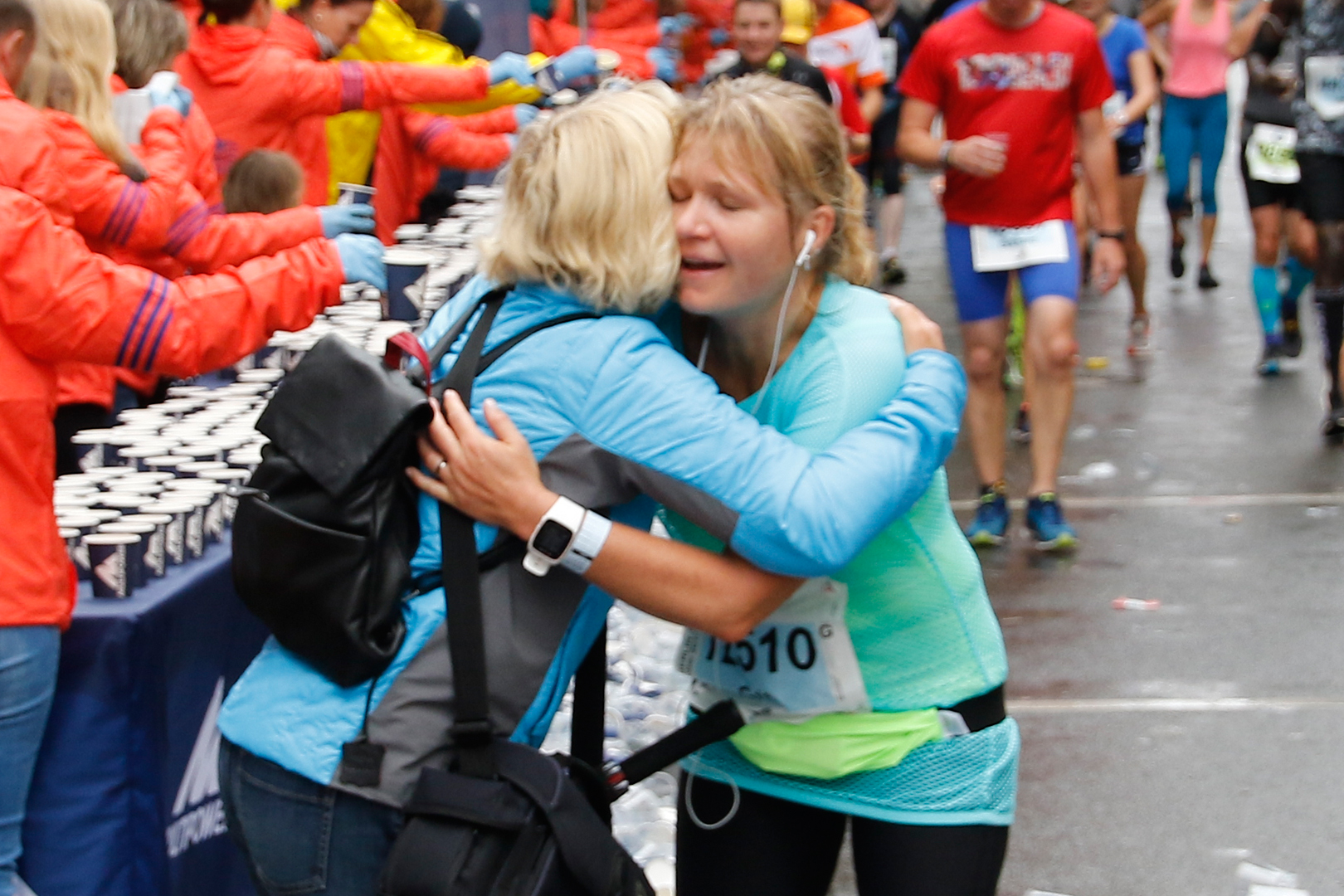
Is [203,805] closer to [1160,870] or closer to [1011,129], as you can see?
[1160,870]

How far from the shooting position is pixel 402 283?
4836mm

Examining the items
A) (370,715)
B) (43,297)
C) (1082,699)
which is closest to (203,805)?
(43,297)

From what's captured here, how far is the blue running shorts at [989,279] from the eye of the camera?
6371mm

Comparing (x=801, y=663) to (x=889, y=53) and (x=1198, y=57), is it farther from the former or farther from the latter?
(x=889, y=53)

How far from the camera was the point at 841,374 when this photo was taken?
235 cm

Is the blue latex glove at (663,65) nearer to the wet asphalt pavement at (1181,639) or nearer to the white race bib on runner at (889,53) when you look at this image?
the wet asphalt pavement at (1181,639)

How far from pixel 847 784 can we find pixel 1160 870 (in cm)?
192

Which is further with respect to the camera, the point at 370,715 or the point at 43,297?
the point at 43,297

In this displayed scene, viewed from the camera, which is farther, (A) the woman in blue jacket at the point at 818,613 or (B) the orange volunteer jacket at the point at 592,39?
(B) the orange volunteer jacket at the point at 592,39

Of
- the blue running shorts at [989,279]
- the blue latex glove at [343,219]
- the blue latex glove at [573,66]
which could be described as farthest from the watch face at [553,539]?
the blue latex glove at [573,66]

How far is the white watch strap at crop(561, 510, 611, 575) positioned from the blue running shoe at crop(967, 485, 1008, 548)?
182 inches

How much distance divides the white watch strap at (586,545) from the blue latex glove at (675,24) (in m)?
8.43

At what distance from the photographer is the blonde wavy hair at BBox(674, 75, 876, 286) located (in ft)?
7.61

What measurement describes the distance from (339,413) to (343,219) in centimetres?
255
